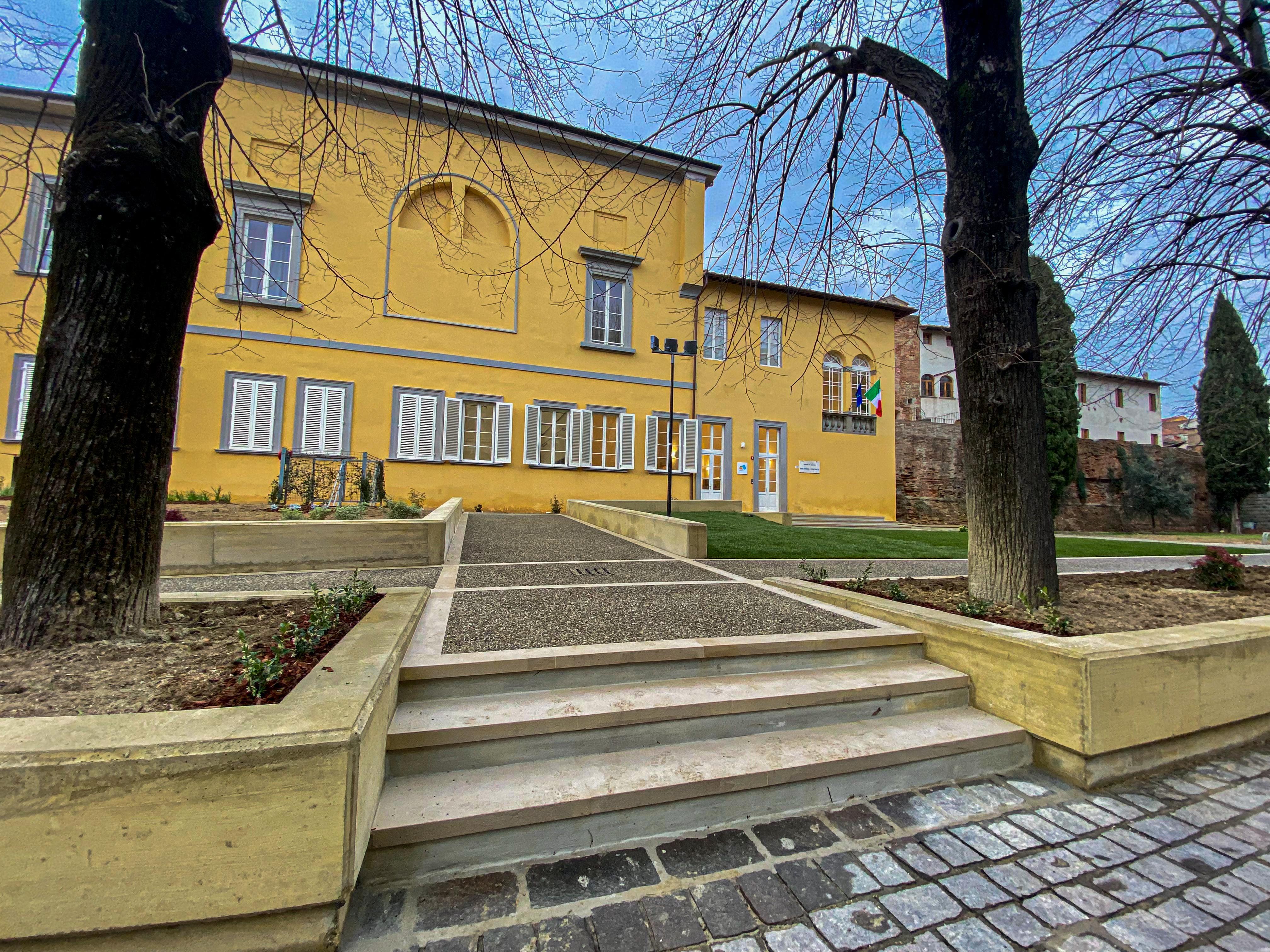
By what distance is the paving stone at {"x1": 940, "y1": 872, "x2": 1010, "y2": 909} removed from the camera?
5.63 feet

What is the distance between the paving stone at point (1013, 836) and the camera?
6.61 feet

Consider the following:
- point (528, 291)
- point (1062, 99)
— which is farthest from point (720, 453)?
point (1062, 99)

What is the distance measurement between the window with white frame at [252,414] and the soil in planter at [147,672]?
11.6m

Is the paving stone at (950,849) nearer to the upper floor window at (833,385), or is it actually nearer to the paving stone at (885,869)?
the paving stone at (885,869)

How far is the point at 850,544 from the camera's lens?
388 inches

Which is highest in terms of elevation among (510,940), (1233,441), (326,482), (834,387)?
(834,387)

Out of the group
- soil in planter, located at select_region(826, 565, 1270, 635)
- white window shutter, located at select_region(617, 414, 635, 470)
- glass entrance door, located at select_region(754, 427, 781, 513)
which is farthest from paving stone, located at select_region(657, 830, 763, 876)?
glass entrance door, located at select_region(754, 427, 781, 513)

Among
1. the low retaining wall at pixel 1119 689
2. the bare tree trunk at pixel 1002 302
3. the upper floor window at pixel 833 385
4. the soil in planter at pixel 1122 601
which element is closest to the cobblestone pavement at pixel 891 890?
the low retaining wall at pixel 1119 689

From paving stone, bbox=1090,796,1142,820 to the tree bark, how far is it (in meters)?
4.39

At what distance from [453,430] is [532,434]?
2.09 metres

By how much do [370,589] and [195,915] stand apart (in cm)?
231

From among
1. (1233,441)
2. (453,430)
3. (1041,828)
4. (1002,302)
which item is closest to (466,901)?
(1041,828)

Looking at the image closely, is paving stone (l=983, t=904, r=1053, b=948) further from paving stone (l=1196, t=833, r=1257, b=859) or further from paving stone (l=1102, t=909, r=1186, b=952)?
paving stone (l=1196, t=833, r=1257, b=859)

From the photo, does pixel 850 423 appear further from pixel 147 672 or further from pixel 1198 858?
pixel 147 672
